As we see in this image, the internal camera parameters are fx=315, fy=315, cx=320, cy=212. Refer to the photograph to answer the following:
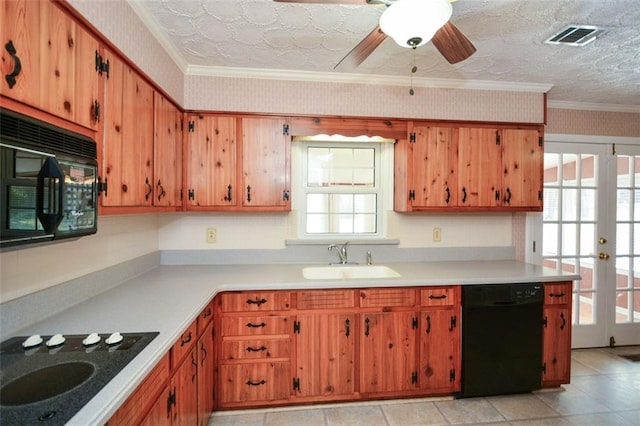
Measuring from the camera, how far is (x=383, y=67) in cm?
241

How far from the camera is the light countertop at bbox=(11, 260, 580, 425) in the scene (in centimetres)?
100

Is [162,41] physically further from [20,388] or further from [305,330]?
[305,330]

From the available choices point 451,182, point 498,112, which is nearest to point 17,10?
point 451,182

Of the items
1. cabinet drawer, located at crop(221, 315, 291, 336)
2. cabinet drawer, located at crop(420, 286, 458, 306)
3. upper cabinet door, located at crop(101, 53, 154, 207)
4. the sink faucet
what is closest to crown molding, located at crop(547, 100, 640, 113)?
cabinet drawer, located at crop(420, 286, 458, 306)

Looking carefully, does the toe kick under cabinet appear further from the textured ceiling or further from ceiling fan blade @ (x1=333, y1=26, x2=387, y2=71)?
the textured ceiling

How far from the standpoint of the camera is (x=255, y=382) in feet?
6.98

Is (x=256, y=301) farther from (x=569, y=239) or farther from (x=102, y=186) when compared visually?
(x=569, y=239)

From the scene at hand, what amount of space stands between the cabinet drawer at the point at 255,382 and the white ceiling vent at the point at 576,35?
2.74m

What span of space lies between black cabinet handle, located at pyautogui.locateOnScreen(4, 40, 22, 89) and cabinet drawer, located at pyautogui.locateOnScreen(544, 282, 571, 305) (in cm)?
309

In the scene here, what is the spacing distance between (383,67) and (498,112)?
112cm

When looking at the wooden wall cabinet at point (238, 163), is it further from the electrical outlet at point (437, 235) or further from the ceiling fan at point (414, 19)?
the electrical outlet at point (437, 235)

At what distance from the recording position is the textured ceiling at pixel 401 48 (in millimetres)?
1725

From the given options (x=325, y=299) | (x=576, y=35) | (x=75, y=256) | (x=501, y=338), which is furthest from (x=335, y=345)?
(x=576, y=35)

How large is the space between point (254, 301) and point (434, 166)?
1774 mm
